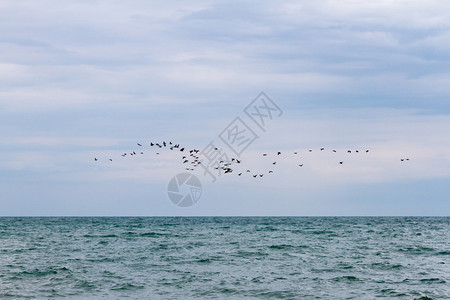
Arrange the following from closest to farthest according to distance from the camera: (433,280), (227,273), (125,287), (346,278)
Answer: (125,287) → (433,280) → (346,278) → (227,273)

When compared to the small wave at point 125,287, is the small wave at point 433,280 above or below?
above

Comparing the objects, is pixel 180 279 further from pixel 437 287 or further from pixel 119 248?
pixel 119 248

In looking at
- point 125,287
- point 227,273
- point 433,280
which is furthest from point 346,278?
point 125,287

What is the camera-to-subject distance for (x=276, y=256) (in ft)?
133

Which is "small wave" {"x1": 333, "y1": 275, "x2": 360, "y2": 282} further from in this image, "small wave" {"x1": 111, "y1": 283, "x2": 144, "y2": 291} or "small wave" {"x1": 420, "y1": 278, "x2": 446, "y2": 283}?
"small wave" {"x1": 111, "y1": 283, "x2": 144, "y2": 291}

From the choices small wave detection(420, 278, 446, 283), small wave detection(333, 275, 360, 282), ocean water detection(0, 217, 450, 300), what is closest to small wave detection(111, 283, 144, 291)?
ocean water detection(0, 217, 450, 300)

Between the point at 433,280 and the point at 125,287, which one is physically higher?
the point at 433,280

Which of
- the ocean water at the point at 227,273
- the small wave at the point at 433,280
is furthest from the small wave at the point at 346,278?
the small wave at the point at 433,280

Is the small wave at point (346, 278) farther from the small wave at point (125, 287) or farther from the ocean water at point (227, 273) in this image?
the small wave at point (125, 287)

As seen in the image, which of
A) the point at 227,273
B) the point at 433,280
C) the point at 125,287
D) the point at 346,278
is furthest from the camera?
the point at 227,273

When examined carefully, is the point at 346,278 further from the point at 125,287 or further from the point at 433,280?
the point at 125,287

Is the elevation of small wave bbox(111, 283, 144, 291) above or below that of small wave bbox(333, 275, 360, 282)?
below

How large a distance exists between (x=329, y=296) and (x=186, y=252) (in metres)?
20.7

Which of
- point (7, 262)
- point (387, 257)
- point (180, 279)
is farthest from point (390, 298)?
point (7, 262)
